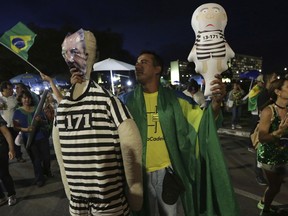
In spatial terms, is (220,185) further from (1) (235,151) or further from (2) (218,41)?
(1) (235,151)

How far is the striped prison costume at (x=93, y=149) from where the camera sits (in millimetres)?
1760

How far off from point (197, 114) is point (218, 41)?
2.20 ft

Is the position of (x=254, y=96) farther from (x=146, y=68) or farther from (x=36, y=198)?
(x=36, y=198)

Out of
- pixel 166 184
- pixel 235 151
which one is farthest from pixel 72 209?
pixel 235 151

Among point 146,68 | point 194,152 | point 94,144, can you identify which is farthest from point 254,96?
point 94,144

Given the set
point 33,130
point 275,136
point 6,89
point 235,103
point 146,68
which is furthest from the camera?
point 235,103

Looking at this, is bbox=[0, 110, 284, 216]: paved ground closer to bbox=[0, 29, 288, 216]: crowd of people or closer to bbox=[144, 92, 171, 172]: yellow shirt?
bbox=[0, 29, 288, 216]: crowd of people

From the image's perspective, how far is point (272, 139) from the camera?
3500mm

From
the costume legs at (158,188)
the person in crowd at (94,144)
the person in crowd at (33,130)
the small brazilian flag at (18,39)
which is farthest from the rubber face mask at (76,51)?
the person in crowd at (33,130)

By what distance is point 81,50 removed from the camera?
6.02 feet

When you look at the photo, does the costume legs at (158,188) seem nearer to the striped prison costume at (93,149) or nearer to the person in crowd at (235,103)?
the striped prison costume at (93,149)

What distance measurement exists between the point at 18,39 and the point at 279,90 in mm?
3693

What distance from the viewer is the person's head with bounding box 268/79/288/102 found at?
348cm

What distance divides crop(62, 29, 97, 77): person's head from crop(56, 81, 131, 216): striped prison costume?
0.12m
